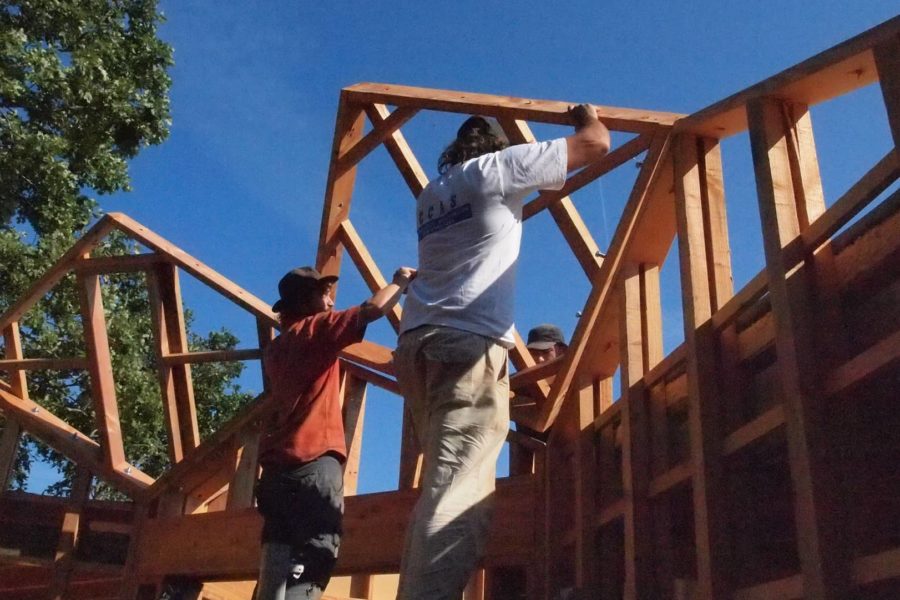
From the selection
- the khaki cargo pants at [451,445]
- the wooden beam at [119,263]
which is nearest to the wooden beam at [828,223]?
the khaki cargo pants at [451,445]

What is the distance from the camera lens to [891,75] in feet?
7.46

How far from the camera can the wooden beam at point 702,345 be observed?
256 centimetres

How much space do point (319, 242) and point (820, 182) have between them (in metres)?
3.09

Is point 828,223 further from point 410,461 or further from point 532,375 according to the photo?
point 410,461

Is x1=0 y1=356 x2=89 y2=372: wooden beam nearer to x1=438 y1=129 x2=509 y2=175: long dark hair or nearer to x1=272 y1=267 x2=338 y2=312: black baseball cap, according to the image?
x1=272 y1=267 x2=338 y2=312: black baseball cap

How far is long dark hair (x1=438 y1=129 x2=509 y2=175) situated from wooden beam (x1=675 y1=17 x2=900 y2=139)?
2.71 feet

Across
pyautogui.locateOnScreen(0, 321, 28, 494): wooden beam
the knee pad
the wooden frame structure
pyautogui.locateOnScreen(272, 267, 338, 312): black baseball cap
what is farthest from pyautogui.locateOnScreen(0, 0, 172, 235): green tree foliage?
the knee pad

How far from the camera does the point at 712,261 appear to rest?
3.16 meters

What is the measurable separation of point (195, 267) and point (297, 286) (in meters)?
2.28

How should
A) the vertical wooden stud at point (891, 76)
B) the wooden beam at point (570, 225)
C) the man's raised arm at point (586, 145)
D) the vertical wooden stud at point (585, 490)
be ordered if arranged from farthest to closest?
the wooden beam at point (570, 225) → the vertical wooden stud at point (585, 490) → the man's raised arm at point (586, 145) → the vertical wooden stud at point (891, 76)

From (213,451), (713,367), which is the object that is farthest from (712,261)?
(213,451)

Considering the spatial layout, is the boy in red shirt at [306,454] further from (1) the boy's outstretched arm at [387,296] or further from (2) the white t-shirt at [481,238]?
(2) the white t-shirt at [481,238]

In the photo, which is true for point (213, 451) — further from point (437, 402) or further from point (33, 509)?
point (437, 402)

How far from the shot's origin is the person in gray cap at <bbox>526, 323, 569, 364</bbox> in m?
6.03
